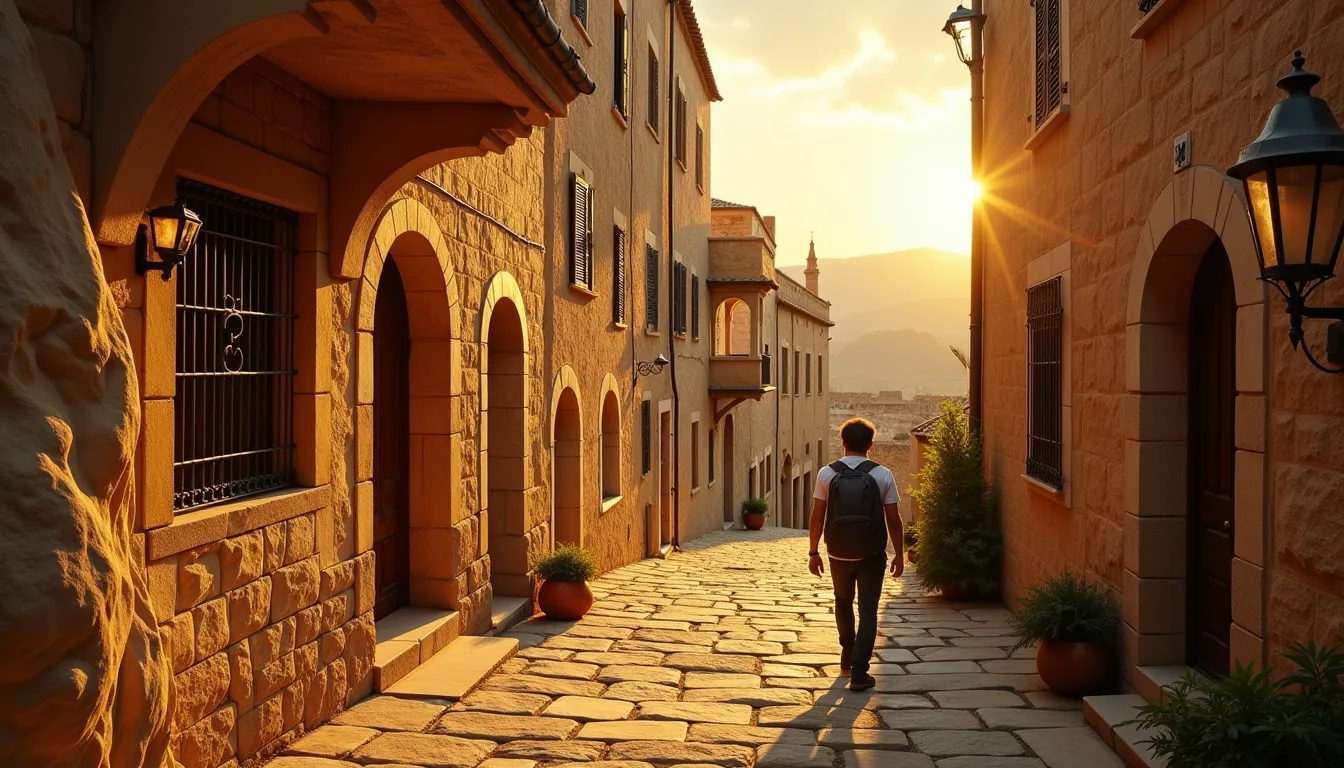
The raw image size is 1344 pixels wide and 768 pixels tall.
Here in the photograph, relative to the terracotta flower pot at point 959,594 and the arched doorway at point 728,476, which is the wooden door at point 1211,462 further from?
the arched doorway at point 728,476

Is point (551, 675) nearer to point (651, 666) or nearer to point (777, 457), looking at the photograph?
point (651, 666)

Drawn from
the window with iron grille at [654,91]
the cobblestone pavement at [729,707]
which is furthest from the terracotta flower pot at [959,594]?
the window with iron grille at [654,91]

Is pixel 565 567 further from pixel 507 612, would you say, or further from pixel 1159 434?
pixel 1159 434

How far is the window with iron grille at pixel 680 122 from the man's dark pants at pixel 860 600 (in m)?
13.3

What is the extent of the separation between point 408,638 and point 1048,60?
241 inches

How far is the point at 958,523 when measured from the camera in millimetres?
10375

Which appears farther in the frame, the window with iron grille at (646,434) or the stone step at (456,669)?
the window with iron grille at (646,434)

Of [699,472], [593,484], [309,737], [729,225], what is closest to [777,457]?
[729,225]

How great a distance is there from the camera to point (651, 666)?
716 centimetres

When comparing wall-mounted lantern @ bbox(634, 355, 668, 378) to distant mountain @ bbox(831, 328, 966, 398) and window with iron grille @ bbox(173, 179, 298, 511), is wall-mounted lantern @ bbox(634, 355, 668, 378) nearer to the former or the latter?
window with iron grille @ bbox(173, 179, 298, 511)

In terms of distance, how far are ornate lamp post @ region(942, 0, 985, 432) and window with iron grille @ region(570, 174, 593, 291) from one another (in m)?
4.06

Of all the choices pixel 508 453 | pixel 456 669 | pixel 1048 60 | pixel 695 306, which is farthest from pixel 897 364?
pixel 456 669

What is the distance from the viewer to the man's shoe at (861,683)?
6.57 m

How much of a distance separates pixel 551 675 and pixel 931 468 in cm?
510
